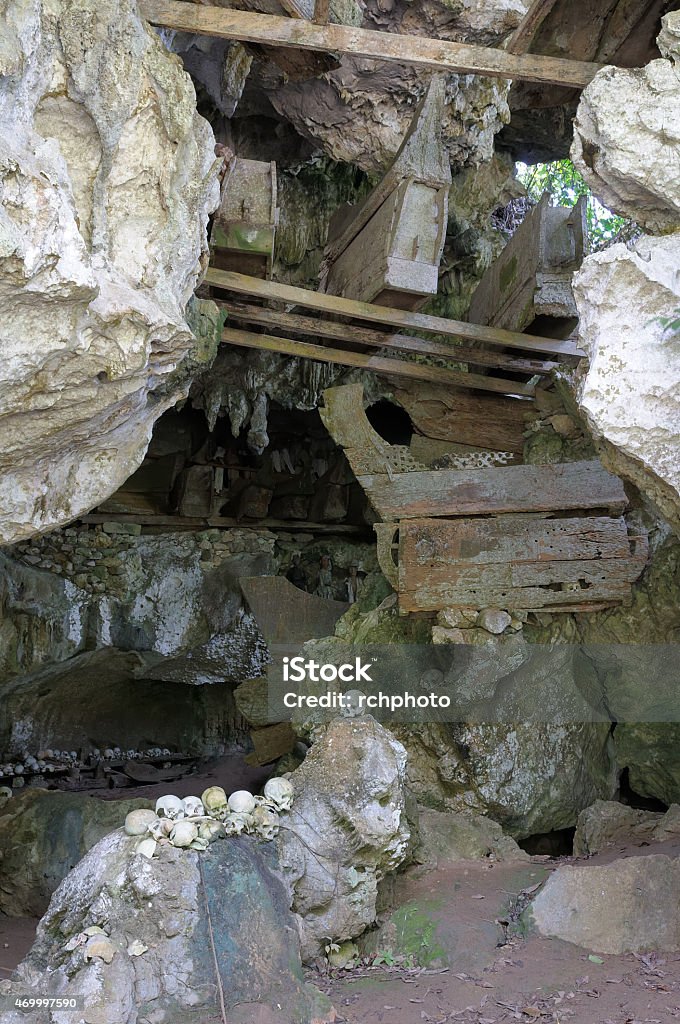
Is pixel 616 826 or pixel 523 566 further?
pixel 523 566

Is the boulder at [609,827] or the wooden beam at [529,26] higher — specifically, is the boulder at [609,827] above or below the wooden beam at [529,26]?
below

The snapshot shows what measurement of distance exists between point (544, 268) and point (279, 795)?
4.42 m

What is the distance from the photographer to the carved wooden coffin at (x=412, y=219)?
610 centimetres

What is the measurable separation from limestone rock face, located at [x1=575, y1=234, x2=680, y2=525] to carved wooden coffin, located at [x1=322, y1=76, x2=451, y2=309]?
6.14 feet

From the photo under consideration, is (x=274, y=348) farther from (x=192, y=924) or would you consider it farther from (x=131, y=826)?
(x=192, y=924)

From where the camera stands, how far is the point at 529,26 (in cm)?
454

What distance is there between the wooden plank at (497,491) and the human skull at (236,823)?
297cm

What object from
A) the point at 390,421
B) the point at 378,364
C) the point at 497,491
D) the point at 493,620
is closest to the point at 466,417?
the point at 378,364

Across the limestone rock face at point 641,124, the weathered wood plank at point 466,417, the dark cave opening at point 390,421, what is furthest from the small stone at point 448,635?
the dark cave opening at point 390,421

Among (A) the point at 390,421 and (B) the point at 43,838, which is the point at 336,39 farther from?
(A) the point at 390,421

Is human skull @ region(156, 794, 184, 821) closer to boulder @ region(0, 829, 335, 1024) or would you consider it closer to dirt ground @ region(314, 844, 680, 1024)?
boulder @ region(0, 829, 335, 1024)

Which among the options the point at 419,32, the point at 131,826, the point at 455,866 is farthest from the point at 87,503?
the point at 419,32

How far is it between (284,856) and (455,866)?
5.68 feet

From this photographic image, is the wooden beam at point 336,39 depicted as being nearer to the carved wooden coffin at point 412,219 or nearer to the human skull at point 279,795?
the carved wooden coffin at point 412,219
